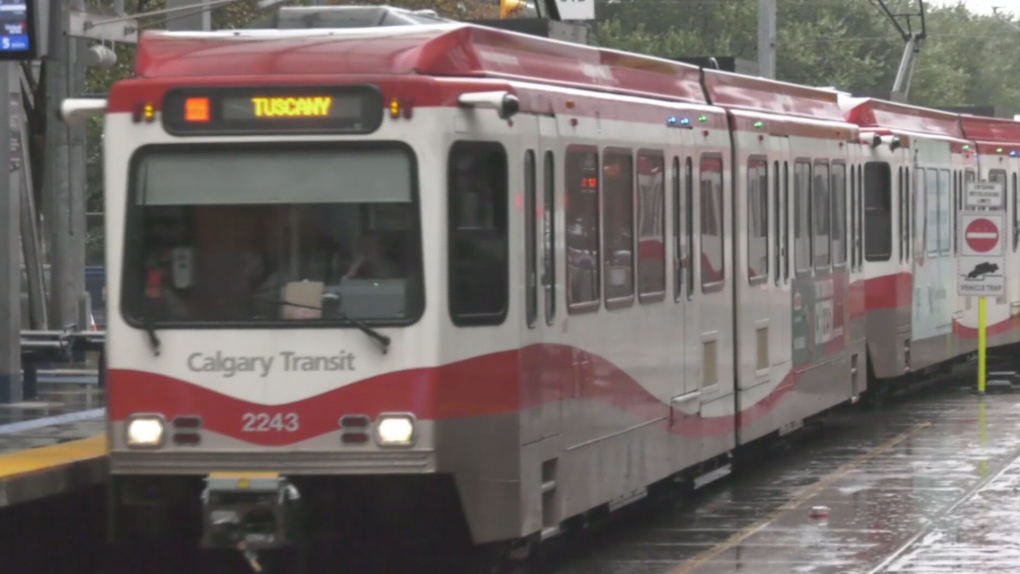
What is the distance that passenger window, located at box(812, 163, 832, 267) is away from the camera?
18172mm

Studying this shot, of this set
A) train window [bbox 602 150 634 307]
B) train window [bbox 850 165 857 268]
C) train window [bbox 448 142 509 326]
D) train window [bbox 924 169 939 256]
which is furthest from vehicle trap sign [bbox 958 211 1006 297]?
train window [bbox 448 142 509 326]

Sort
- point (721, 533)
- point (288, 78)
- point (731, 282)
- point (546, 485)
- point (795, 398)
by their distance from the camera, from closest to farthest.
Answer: point (288, 78) → point (546, 485) → point (721, 533) → point (731, 282) → point (795, 398)

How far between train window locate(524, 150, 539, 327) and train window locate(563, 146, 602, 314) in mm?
627

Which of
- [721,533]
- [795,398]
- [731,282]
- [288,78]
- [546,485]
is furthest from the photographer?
[795,398]

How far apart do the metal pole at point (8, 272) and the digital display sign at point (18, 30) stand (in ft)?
5.33

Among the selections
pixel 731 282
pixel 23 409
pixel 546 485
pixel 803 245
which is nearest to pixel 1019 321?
pixel 803 245

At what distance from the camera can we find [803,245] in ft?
58.0

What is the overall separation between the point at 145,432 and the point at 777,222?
7743mm

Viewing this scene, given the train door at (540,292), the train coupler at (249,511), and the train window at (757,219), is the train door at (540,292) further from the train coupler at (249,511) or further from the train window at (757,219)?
the train window at (757,219)

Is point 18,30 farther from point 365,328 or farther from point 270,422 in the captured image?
point 365,328

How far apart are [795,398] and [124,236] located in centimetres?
838

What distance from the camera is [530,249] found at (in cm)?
1052

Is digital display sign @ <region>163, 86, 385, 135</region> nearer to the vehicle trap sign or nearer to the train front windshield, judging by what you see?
the train front windshield

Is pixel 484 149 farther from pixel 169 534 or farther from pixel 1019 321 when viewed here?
pixel 1019 321
